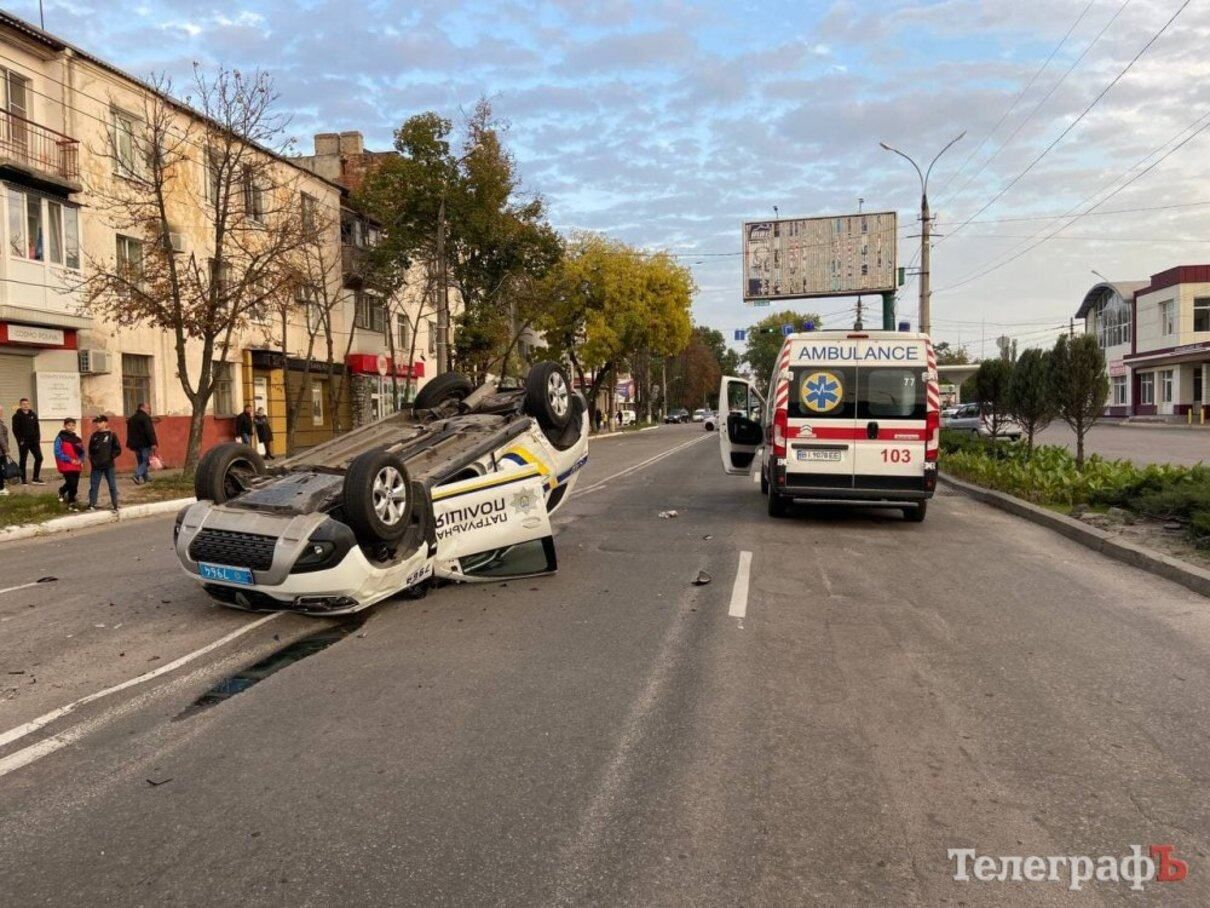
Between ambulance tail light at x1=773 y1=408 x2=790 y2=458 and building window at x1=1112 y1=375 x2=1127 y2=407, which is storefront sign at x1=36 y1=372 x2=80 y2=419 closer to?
ambulance tail light at x1=773 y1=408 x2=790 y2=458

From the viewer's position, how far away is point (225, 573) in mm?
6180

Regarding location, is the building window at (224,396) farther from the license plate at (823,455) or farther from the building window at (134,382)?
the license plate at (823,455)

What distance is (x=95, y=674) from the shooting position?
538 cm

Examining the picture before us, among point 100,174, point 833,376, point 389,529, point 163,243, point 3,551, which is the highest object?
point 100,174

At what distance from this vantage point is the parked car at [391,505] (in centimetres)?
606

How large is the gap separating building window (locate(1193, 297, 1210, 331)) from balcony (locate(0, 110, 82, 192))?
58.8 m

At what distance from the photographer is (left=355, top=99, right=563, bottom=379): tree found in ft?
106

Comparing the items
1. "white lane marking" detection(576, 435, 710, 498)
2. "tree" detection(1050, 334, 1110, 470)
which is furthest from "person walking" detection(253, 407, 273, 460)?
"tree" detection(1050, 334, 1110, 470)

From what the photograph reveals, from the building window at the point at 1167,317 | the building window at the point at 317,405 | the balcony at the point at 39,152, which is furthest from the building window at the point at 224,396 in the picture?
the building window at the point at 1167,317

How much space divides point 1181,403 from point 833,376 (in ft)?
170

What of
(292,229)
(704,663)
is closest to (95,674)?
(704,663)

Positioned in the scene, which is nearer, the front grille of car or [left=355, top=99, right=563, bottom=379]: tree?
the front grille of car

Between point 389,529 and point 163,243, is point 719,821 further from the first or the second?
point 163,243

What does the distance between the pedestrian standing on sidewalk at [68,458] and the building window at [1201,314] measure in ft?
197
